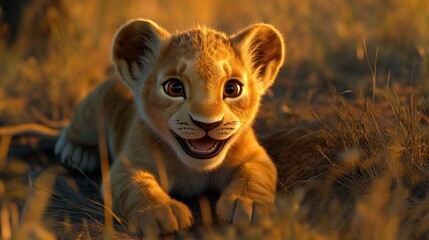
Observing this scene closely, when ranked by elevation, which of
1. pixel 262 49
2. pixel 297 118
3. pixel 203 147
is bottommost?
pixel 297 118

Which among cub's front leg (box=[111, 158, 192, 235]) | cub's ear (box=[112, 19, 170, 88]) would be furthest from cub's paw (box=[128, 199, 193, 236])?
cub's ear (box=[112, 19, 170, 88])

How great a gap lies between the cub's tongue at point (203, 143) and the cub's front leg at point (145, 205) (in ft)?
1.12

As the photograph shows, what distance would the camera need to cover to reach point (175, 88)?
148 inches

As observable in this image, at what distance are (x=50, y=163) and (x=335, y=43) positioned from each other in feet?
12.7

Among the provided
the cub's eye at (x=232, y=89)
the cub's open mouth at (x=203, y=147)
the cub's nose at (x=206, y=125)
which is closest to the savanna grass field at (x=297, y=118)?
the cub's open mouth at (x=203, y=147)

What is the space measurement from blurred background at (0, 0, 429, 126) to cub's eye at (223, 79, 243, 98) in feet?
7.73

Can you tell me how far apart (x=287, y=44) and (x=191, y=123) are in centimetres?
487

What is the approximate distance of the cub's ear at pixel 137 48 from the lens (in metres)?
4.13

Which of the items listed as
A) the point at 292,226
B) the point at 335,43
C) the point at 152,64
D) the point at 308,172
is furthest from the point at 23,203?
the point at 335,43

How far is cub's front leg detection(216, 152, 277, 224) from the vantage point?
3531mm

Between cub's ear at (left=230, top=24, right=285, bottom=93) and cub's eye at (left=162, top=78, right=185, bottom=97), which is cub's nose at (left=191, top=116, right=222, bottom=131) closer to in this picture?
cub's eye at (left=162, top=78, right=185, bottom=97)

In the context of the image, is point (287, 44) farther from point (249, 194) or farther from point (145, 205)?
point (145, 205)

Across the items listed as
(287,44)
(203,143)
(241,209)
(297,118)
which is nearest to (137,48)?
(203,143)

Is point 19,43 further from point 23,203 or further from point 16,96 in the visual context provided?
point 23,203
